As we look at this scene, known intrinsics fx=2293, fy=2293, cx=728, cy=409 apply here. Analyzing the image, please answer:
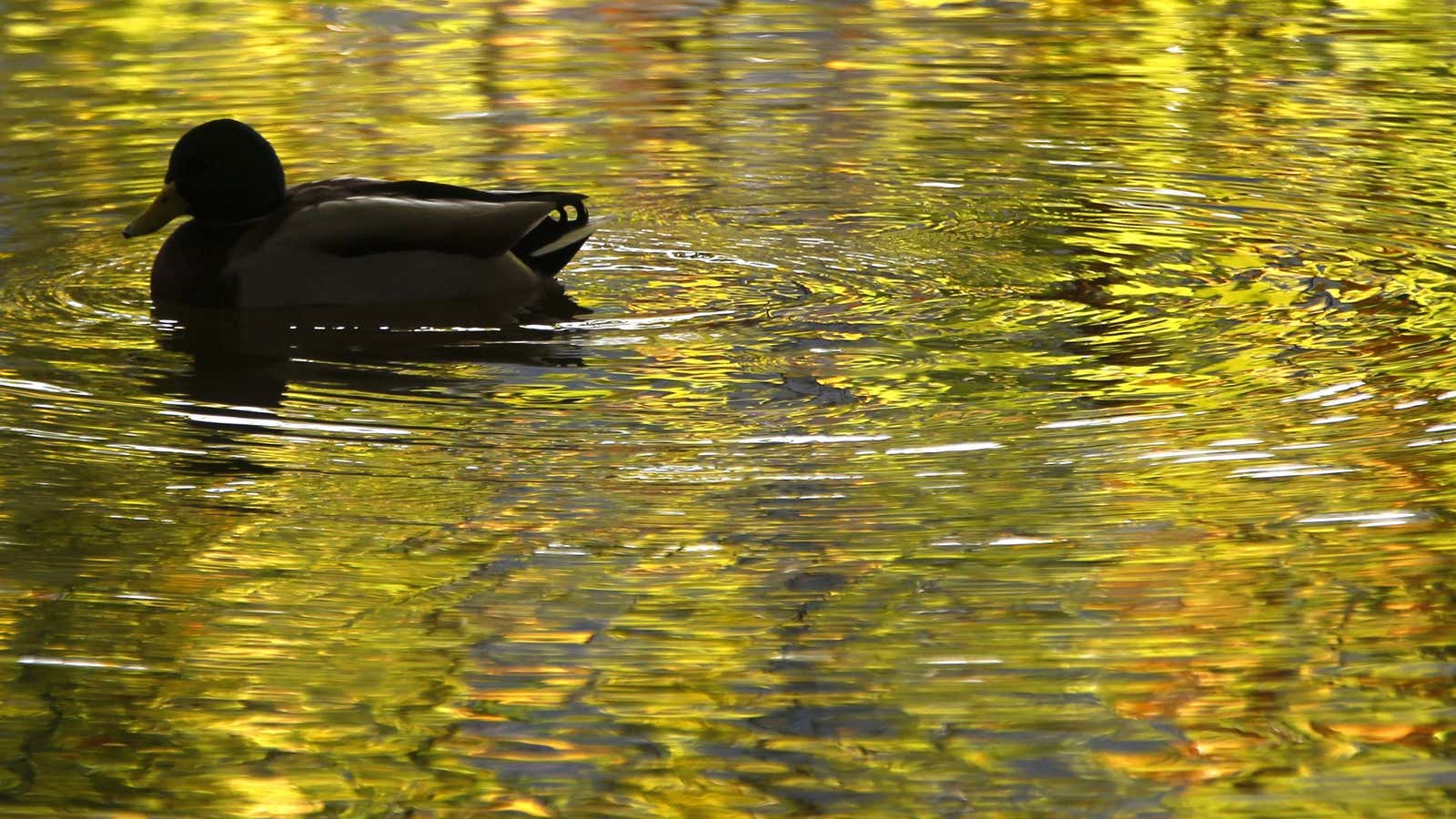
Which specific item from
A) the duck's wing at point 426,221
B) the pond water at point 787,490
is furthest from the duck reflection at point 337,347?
the duck's wing at point 426,221

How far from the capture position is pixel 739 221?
28.9 ft

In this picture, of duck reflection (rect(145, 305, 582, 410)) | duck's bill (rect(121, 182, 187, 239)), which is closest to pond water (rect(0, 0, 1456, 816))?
duck reflection (rect(145, 305, 582, 410))

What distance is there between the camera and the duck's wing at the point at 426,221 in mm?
7883

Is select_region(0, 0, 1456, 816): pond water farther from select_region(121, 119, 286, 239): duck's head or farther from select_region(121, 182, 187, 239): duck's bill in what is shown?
select_region(121, 119, 286, 239): duck's head

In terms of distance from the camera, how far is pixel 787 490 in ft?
18.4

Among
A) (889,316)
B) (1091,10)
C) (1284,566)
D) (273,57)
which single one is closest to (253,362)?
(889,316)

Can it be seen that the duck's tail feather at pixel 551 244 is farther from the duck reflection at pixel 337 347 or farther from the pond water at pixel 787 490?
the duck reflection at pixel 337 347

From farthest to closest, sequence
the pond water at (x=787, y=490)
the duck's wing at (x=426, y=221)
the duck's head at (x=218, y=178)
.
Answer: the duck's head at (x=218, y=178)
the duck's wing at (x=426, y=221)
the pond water at (x=787, y=490)

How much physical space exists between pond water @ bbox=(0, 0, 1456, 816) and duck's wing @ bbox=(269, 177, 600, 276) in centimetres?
29

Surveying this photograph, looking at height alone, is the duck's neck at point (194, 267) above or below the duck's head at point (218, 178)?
below

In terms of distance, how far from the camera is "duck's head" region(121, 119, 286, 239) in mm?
8172

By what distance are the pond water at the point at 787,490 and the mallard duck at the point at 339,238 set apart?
231 millimetres

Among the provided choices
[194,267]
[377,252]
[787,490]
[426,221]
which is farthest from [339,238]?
[787,490]

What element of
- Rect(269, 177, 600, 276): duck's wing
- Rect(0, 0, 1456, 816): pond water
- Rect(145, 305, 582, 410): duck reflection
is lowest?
Rect(145, 305, 582, 410): duck reflection
